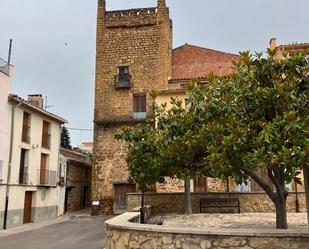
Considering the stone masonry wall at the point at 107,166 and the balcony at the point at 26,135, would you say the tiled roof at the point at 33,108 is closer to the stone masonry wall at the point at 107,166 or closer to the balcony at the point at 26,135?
the balcony at the point at 26,135

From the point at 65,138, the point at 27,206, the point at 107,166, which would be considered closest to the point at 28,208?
the point at 27,206

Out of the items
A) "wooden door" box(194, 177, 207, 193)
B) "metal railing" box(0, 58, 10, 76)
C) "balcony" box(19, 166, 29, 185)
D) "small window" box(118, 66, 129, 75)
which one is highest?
"small window" box(118, 66, 129, 75)

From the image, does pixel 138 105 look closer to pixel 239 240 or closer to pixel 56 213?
pixel 56 213

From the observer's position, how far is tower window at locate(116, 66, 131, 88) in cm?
2548

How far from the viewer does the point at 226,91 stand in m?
8.23

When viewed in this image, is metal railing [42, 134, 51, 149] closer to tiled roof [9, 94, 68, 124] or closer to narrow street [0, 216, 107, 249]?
tiled roof [9, 94, 68, 124]

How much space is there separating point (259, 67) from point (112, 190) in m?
18.5

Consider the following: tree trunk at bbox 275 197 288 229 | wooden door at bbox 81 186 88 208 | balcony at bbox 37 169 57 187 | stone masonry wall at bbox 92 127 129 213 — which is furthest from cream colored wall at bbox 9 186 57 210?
tree trunk at bbox 275 197 288 229

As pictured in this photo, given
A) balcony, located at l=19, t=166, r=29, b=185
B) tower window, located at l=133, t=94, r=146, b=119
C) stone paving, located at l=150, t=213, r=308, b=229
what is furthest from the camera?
tower window, located at l=133, t=94, r=146, b=119

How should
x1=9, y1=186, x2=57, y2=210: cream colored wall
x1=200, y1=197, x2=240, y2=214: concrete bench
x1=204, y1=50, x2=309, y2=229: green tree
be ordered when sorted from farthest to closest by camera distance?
x1=9, y1=186, x2=57, y2=210: cream colored wall, x1=200, y1=197, x2=240, y2=214: concrete bench, x1=204, y1=50, x2=309, y2=229: green tree

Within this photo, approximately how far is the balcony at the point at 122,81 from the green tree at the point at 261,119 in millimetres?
17447

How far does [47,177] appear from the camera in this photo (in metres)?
22.7

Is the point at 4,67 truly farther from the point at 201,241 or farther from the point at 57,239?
the point at 201,241

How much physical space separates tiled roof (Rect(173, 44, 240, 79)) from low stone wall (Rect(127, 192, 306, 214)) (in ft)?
37.3
